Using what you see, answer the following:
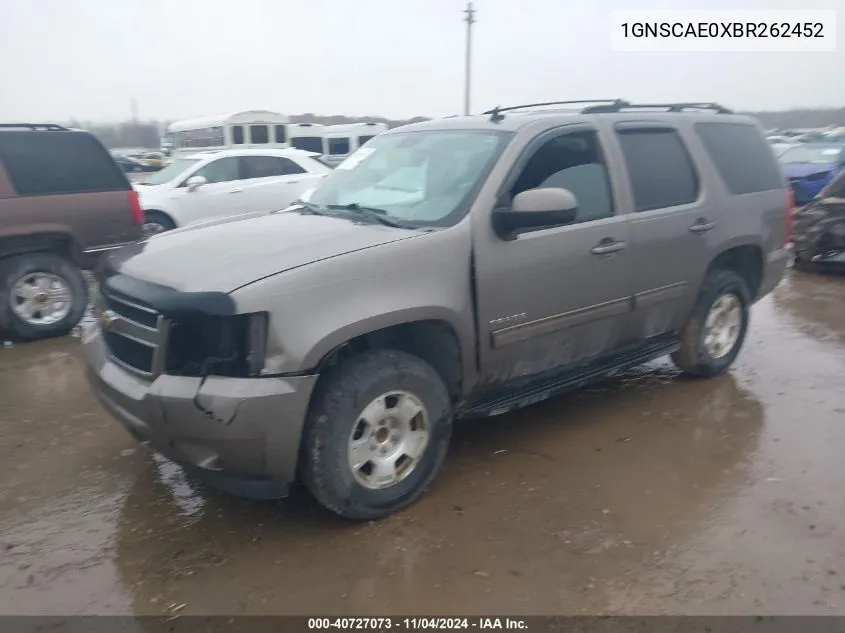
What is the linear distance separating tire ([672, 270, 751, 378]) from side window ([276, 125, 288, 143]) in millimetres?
18841

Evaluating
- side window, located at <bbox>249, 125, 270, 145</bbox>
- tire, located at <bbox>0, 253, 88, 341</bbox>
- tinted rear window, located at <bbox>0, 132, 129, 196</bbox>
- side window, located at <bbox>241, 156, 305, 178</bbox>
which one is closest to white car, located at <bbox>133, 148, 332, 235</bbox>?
side window, located at <bbox>241, 156, 305, 178</bbox>

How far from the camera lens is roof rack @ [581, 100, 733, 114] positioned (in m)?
4.66

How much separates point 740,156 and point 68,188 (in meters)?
5.91

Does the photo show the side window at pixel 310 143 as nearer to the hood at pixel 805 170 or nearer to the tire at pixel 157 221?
the tire at pixel 157 221

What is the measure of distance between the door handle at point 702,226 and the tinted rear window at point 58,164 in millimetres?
5372

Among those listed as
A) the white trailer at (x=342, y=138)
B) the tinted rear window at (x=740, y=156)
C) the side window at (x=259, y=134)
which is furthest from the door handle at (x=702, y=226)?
the white trailer at (x=342, y=138)

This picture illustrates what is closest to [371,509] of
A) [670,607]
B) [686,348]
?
[670,607]

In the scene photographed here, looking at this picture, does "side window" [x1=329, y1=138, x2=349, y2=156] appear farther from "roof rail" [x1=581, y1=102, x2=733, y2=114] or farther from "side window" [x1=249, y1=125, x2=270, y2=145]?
"roof rail" [x1=581, y1=102, x2=733, y2=114]

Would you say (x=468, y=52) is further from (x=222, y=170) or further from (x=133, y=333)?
(x=133, y=333)

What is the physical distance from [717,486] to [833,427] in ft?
4.10

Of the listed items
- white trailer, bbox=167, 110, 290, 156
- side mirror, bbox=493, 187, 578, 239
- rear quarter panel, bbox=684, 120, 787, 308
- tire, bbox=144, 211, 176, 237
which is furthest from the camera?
white trailer, bbox=167, 110, 290, 156

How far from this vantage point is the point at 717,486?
12.4 feet

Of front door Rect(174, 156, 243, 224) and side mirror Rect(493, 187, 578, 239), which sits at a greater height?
side mirror Rect(493, 187, 578, 239)

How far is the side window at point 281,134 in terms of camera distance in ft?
72.7
